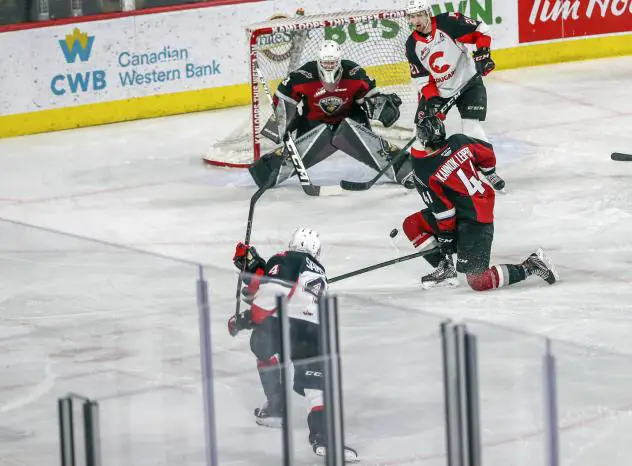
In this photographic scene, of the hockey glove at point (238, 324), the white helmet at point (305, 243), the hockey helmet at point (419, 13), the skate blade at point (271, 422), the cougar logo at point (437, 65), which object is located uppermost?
the hockey helmet at point (419, 13)

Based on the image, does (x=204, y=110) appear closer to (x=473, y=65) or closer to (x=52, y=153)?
(x=52, y=153)

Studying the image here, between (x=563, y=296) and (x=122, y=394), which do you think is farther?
(x=563, y=296)

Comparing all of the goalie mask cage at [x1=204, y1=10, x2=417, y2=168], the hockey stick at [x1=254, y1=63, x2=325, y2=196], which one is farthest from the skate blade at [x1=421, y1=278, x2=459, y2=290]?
the goalie mask cage at [x1=204, y1=10, x2=417, y2=168]

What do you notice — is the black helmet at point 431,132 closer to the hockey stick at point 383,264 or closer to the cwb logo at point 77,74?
the hockey stick at point 383,264

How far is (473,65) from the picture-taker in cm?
783

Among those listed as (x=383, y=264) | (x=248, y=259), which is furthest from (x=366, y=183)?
(x=248, y=259)

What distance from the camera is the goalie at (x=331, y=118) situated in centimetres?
781

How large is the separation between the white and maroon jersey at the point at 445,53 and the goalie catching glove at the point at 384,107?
6.4 inches

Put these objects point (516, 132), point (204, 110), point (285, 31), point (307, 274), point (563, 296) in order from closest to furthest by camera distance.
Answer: point (307, 274) → point (563, 296) → point (285, 31) → point (516, 132) → point (204, 110)

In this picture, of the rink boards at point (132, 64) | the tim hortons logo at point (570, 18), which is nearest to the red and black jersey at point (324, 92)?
the rink boards at point (132, 64)

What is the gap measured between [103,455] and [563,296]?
295 centimetres

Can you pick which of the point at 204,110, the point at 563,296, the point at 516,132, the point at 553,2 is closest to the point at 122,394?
the point at 563,296

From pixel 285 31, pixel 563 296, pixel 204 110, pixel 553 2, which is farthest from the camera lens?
pixel 553 2

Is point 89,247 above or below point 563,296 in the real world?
above
